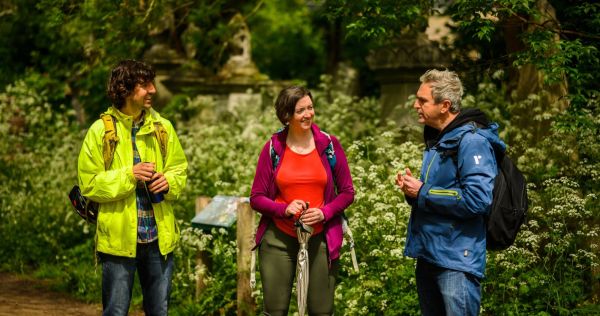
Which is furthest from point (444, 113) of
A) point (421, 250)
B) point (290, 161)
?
point (290, 161)

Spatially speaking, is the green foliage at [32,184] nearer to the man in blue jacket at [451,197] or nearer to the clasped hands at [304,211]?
the clasped hands at [304,211]

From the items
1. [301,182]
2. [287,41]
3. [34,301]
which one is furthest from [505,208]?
[287,41]

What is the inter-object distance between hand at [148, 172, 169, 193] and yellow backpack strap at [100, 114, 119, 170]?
0.84 feet

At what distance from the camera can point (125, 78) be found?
16.3 feet

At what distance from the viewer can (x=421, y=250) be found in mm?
4441

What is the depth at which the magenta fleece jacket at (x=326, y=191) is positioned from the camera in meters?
5.08

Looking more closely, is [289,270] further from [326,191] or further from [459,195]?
[459,195]

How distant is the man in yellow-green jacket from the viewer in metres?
4.92

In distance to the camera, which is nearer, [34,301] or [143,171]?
[143,171]

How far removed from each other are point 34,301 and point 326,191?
15.1ft

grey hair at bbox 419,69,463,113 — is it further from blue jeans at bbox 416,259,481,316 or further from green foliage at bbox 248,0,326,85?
green foliage at bbox 248,0,326,85

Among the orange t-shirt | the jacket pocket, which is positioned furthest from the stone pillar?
the jacket pocket

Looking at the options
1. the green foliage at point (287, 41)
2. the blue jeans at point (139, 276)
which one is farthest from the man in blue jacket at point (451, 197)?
the green foliage at point (287, 41)

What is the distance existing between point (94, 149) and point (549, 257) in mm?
3495
